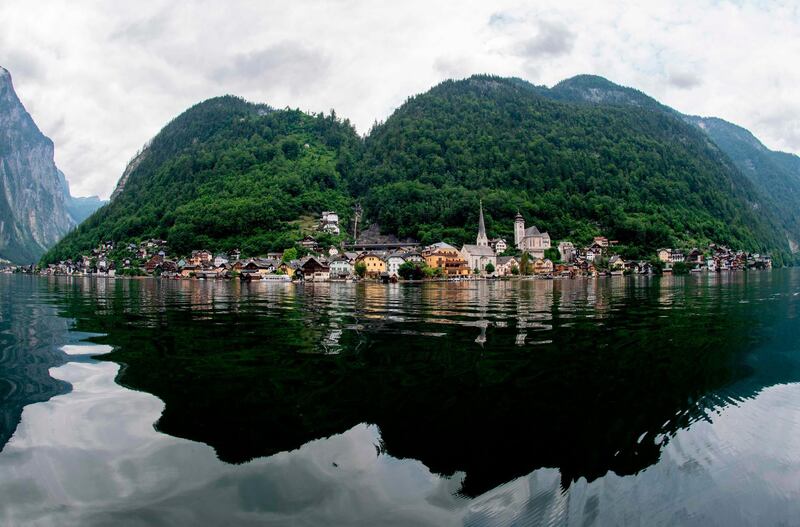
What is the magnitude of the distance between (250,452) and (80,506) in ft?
6.51

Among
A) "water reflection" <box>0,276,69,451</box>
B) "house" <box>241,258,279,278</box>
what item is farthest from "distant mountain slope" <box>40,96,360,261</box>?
"water reflection" <box>0,276,69,451</box>

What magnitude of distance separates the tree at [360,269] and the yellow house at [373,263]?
87.4 inches

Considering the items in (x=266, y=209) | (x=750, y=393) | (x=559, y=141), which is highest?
(x=559, y=141)

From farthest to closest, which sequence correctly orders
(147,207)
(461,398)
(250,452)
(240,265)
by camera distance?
(147,207)
(240,265)
(461,398)
(250,452)

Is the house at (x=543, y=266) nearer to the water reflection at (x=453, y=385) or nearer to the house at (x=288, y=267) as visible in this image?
the house at (x=288, y=267)

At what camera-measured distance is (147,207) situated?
16000 cm

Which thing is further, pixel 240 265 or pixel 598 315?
pixel 240 265

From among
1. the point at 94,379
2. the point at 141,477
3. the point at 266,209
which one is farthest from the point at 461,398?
the point at 266,209

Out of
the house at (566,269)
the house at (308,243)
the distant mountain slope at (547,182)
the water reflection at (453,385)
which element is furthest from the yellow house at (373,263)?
the water reflection at (453,385)

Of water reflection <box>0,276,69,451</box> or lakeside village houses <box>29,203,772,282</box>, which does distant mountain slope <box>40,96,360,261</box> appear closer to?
lakeside village houses <box>29,203,772,282</box>

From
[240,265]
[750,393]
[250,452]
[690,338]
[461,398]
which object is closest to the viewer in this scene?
[250,452]

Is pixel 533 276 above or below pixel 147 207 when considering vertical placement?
below

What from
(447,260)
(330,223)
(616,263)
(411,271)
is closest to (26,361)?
(411,271)

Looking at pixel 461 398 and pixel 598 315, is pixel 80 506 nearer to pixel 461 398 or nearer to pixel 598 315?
pixel 461 398
